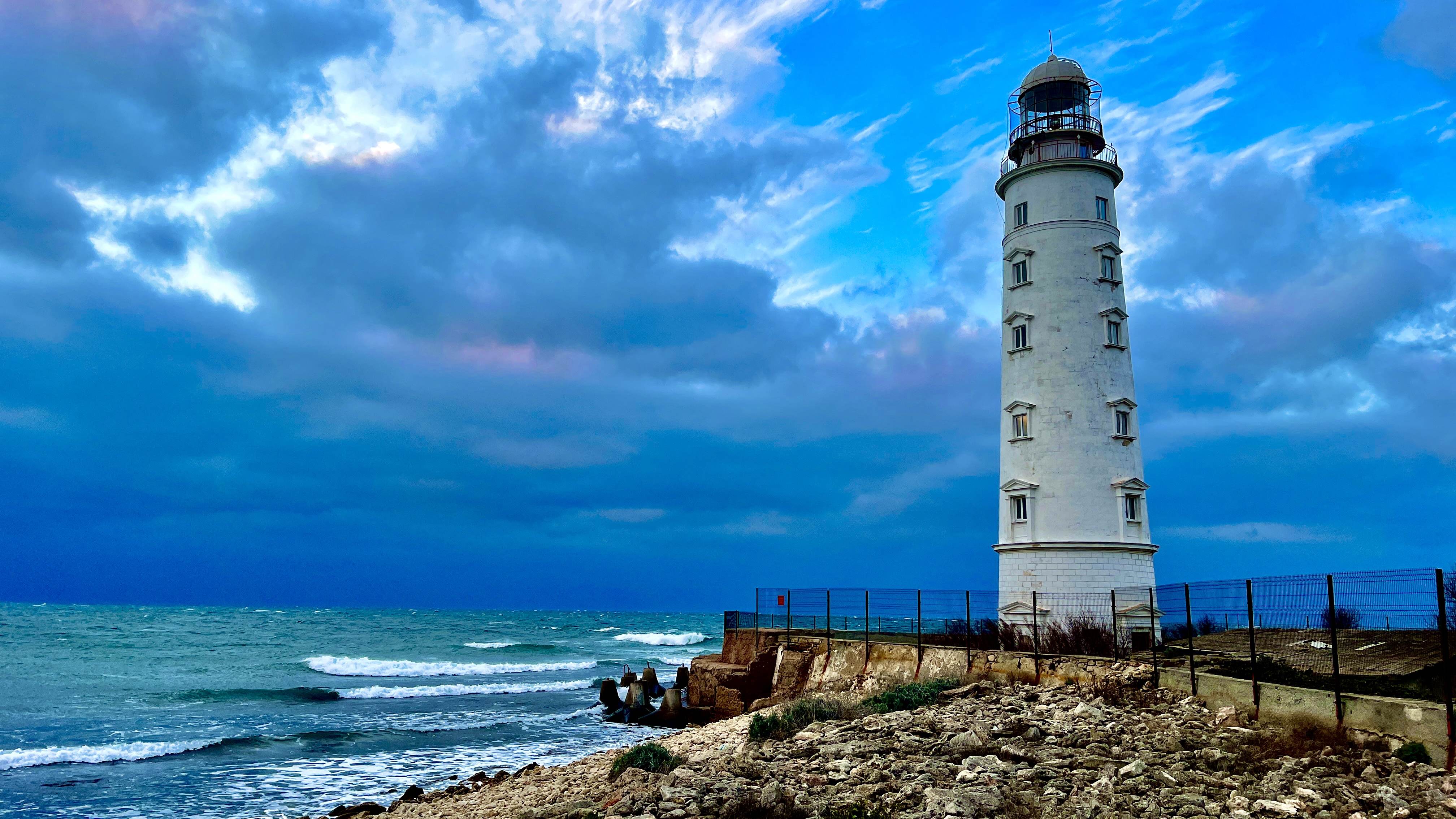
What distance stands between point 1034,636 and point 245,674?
38.5 meters

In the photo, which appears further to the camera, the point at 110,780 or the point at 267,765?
the point at 267,765

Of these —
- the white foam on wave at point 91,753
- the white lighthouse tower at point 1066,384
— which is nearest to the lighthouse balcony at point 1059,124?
the white lighthouse tower at point 1066,384

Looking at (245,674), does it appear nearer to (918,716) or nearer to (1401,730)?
(918,716)

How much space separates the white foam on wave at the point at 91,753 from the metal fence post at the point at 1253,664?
23.5 metres

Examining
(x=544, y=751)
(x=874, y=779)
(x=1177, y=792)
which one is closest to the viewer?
(x=1177, y=792)

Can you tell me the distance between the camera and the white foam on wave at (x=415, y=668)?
47219 mm

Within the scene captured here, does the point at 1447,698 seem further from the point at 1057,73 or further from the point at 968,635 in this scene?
the point at 1057,73

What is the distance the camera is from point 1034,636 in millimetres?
17484

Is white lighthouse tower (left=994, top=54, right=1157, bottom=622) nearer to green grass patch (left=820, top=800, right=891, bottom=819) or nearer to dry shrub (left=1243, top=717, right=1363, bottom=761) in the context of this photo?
dry shrub (left=1243, top=717, right=1363, bottom=761)

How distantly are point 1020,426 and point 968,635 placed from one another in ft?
20.1

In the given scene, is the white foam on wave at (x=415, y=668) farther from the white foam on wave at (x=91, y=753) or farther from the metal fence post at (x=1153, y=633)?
the metal fence post at (x=1153, y=633)

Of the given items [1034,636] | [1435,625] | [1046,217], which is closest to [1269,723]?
[1435,625]

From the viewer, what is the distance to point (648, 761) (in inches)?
509

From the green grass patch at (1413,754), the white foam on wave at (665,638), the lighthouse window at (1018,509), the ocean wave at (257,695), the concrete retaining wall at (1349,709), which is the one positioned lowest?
the white foam on wave at (665,638)
